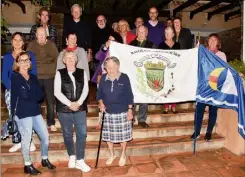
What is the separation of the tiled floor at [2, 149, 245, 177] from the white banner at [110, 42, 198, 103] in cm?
110

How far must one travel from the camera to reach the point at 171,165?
4816mm

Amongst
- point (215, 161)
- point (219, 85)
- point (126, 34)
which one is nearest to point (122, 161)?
point (215, 161)

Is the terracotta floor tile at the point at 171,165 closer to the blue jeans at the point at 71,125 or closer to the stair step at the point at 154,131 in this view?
the stair step at the point at 154,131

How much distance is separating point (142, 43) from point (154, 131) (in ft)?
5.85

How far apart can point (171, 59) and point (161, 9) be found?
8367 mm

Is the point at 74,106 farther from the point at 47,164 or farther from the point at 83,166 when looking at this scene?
the point at 47,164

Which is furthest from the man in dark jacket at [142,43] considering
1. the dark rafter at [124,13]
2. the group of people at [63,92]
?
the dark rafter at [124,13]

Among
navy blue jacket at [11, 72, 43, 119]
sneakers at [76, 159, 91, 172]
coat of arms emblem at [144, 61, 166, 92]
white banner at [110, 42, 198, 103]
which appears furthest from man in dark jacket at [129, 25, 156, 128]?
navy blue jacket at [11, 72, 43, 119]

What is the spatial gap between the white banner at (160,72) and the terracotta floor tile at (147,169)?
3.87 feet

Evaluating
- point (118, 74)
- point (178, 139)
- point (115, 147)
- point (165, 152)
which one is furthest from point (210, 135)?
point (118, 74)

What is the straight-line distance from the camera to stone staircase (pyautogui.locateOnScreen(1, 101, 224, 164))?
496 centimetres

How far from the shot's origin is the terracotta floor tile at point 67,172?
173 inches

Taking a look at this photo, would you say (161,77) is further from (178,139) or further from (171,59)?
(178,139)

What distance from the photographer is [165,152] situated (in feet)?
17.5
